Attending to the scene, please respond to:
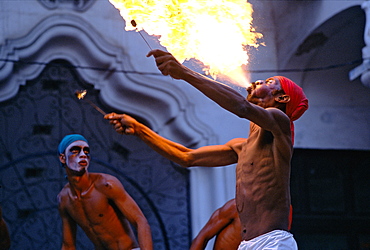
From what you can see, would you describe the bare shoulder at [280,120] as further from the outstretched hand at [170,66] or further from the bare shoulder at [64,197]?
the bare shoulder at [64,197]

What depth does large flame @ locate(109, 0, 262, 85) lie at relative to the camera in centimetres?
402

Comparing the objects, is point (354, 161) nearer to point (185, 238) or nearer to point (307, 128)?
point (307, 128)

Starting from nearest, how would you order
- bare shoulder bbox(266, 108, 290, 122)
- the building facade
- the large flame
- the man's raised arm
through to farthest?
bare shoulder bbox(266, 108, 290, 122) < the man's raised arm < the large flame < the building facade

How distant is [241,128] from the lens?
7.49 meters

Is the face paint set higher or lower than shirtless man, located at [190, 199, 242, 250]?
higher

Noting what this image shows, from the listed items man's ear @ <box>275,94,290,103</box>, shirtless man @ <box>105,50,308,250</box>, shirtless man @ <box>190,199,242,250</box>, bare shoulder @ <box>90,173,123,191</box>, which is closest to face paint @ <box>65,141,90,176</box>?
bare shoulder @ <box>90,173,123,191</box>

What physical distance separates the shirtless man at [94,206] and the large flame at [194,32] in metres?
1.67

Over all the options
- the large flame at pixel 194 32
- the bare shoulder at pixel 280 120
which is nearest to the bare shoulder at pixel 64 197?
the large flame at pixel 194 32

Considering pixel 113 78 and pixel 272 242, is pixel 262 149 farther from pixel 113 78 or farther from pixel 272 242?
pixel 113 78

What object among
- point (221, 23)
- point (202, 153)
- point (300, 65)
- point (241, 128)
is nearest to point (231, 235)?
point (202, 153)

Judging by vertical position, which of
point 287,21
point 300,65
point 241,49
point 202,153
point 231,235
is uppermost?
point 287,21

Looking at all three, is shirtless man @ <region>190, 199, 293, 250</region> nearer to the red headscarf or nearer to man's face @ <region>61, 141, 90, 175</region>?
man's face @ <region>61, 141, 90, 175</region>

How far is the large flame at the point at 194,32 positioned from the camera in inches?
158

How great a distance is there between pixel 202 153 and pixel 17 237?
371 cm
